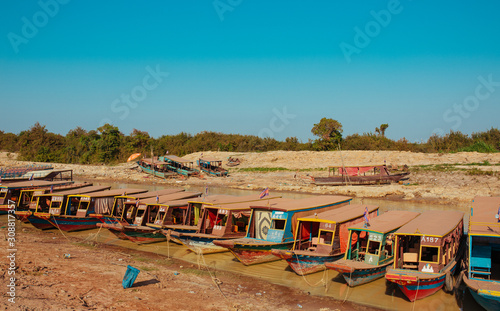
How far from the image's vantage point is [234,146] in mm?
74312

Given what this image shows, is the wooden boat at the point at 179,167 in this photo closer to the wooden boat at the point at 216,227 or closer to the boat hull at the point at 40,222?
the boat hull at the point at 40,222

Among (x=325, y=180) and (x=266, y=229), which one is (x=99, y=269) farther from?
(x=325, y=180)

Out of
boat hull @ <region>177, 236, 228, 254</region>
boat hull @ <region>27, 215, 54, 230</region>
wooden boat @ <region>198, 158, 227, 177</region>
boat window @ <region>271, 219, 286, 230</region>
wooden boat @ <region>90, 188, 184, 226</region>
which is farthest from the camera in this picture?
wooden boat @ <region>198, 158, 227, 177</region>

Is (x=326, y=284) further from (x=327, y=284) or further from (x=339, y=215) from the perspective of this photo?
(x=339, y=215)

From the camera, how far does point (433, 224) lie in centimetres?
1396

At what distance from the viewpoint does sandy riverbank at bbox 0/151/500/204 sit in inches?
1237

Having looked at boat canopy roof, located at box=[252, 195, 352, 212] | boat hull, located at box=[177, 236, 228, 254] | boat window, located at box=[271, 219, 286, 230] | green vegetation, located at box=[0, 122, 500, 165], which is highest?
green vegetation, located at box=[0, 122, 500, 165]

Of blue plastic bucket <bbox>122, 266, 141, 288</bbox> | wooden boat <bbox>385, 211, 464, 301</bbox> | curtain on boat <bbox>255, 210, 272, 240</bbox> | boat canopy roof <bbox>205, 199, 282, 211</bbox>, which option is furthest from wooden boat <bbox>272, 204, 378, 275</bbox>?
blue plastic bucket <bbox>122, 266, 141, 288</bbox>

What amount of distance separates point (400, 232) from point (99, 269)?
11.0 m

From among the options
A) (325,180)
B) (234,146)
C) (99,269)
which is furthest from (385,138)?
(99,269)

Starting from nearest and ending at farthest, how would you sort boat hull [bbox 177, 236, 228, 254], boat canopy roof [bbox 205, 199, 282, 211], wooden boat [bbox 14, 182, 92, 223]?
boat hull [bbox 177, 236, 228, 254]
boat canopy roof [bbox 205, 199, 282, 211]
wooden boat [bbox 14, 182, 92, 223]

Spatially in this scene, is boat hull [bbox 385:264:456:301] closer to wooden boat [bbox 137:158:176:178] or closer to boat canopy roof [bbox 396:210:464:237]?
boat canopy roof [bbox 396:210:464:237]

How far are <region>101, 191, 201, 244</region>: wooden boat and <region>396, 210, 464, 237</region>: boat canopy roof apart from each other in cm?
1142

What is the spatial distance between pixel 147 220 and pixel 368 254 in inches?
478
